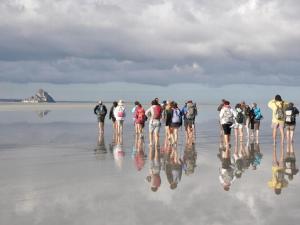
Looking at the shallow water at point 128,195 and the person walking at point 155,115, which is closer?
the shallow water at point 128,195

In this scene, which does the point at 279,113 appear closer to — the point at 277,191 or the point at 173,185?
the point at 277,191

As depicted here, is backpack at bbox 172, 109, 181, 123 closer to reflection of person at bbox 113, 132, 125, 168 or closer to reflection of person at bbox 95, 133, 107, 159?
reflection of person at bbox 113, 132, 125, 168

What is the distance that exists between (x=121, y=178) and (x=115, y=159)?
4004mm

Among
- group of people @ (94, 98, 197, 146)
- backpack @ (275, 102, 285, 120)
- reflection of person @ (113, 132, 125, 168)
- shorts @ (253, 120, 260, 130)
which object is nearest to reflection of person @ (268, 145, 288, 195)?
reflection of person @ (113, 132, 125, 168)

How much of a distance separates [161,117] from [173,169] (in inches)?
298

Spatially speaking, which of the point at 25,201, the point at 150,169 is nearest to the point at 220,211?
the point at 25,201

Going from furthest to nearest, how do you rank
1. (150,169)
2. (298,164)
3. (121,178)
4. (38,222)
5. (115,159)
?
(115,159), (298,164), (150,169), (121,178), (38,222)

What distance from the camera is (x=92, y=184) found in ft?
36.3

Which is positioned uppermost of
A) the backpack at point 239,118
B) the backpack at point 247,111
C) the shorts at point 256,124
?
the backpack at point 247,111

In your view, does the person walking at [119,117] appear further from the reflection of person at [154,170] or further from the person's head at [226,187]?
the person's head at [226,187]

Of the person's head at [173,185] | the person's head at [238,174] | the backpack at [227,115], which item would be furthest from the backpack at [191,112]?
the person's head at [173,185]

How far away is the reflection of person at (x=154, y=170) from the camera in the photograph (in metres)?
11.0

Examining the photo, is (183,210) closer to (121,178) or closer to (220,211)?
(220,211)

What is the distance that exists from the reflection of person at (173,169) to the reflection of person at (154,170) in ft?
0.97
